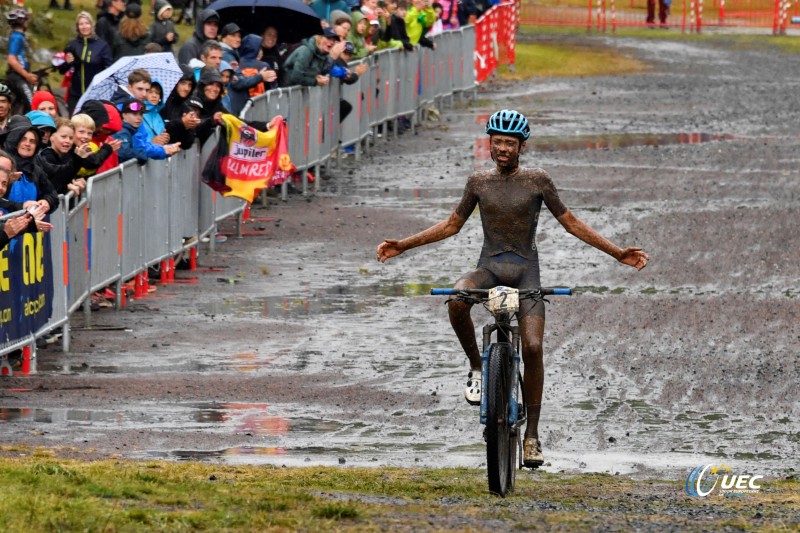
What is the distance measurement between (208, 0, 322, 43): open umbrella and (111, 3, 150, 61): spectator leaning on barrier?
111 cm

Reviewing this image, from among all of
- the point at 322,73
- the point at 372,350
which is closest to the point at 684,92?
the point at 322,73

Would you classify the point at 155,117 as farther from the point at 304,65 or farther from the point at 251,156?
the point at 304,65

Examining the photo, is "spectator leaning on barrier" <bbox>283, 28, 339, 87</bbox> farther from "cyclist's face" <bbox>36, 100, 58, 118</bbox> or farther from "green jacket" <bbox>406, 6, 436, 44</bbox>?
"cyclist's face" <bbox>36, 100, 58, 118</bbox>

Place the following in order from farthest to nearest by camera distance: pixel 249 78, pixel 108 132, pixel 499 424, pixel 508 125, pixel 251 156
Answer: pixel 249 78, pixel 251 156, pixel 108 132, pixel 508 125, pixel 499 424

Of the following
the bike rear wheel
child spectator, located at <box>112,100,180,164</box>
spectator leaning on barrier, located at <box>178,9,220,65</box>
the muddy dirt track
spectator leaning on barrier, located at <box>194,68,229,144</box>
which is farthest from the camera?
spectator leaning on barrier, located at <box>178,9,220,65</box>

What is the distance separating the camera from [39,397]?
524 inches

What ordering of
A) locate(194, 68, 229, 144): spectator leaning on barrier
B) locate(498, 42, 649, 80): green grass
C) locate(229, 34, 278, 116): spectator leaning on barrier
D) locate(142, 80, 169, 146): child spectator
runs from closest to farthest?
locate(142, 80, 169, 146): child spectator → locate(194, 68, 229, 144): spectator leaning on barrier → locate(229, 34, 278, 116): spectator leaning on barrier → locate(498, 42, 649, 80): green grass

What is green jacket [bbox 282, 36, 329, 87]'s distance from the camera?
82.5 feet

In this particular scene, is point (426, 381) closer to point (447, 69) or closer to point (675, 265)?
point (675, 265)

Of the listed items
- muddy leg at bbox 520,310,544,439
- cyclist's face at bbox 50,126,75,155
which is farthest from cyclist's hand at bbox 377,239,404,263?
cyclist's face at bbox 50,126,75,155

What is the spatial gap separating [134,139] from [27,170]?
3156 millimetres

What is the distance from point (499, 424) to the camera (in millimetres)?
9898

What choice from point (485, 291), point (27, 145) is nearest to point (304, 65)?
point (27, 145)
